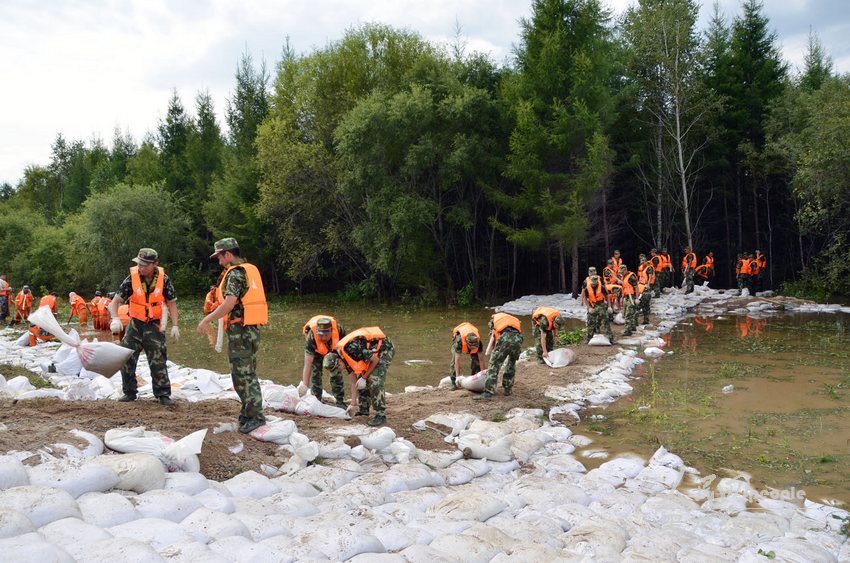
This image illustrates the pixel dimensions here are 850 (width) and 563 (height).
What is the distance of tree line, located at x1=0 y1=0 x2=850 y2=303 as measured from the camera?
65.9ft

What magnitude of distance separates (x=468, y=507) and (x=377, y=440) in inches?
48.4

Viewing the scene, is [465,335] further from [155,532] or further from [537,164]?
[537,164]

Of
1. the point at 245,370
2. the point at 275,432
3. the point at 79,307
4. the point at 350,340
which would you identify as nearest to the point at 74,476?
the point at 275,432

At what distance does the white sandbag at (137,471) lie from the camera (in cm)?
380

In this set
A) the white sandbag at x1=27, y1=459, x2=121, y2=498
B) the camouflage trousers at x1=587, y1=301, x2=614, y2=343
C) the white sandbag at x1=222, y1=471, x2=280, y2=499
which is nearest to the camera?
the white sandbag at x1=27, y1=459, x2=121, y2=498

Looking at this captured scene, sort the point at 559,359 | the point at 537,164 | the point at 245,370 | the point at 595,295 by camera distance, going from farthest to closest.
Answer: the point at 537,164 < the point at 595,295 < the point at 559,359 < the point at 245,370

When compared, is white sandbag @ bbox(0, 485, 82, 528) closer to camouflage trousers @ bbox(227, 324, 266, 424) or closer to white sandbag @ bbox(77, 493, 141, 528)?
white sandbag @ bbox(77, 493, 141, 528)

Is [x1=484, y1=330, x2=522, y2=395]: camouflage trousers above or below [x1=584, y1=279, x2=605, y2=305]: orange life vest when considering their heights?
below

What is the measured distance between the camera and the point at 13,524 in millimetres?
2949

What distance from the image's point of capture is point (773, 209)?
25750 millimetres

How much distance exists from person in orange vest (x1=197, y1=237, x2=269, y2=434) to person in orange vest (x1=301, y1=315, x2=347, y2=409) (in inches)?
51.8

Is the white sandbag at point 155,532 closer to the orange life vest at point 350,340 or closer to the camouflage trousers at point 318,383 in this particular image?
the orange life vest at point 350,340

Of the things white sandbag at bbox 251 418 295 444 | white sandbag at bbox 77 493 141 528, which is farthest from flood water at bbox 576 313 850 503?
white sandbag at bbox 77 493 141 528

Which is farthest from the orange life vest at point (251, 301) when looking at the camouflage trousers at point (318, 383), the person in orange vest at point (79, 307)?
the person in orange vest at point (79, 307)
